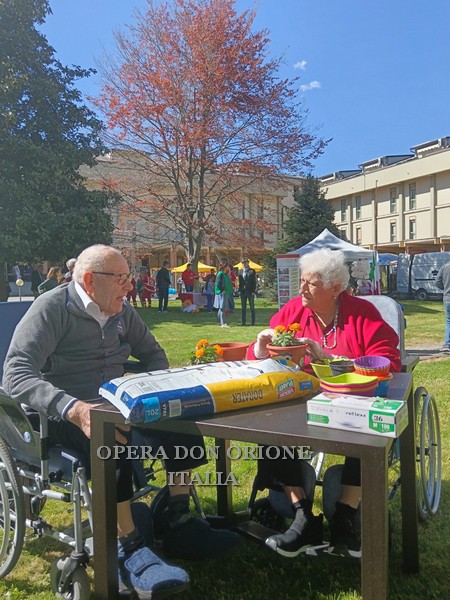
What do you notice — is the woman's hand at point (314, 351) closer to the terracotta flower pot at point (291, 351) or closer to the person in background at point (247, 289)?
the terracotta flower pot at point (291, 351)

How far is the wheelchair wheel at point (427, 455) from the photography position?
267cm

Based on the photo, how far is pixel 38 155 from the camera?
1644cm

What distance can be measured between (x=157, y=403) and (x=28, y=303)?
1.86 metres

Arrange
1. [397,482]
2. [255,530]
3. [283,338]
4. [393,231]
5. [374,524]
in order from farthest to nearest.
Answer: [393,231], [397,482], [255,530], [283,338], [374,524]

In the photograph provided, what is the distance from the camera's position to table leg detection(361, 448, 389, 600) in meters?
1.40

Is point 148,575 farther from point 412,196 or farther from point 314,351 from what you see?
point 412,196

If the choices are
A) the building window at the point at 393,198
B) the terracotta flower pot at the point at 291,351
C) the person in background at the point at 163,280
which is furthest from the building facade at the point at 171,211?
the building window at the point at 393,198

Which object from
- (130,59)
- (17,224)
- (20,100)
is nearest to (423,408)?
(17,224)

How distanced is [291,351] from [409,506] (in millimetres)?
822

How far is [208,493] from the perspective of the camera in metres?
3.21

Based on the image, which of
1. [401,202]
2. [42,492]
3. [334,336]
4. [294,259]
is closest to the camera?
[42,492]

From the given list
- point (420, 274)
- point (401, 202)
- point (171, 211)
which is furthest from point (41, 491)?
point (401, 202)

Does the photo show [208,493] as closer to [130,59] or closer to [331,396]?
[331,396]

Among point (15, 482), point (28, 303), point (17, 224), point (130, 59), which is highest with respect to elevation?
point (130, 59)
